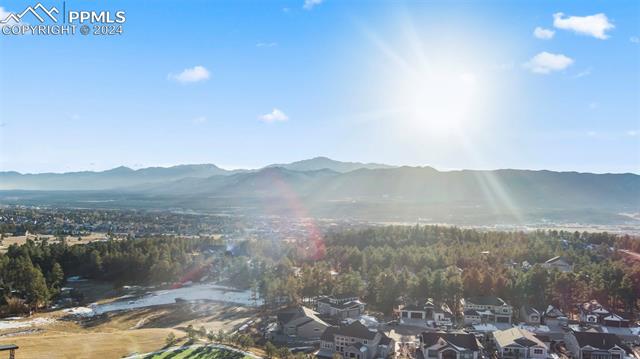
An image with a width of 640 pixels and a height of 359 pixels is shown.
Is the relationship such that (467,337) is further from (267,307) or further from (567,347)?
(267,307)

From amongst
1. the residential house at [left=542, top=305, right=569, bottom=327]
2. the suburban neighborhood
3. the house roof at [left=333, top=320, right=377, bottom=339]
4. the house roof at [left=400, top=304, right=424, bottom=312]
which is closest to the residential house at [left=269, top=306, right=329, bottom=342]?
the suburban neighborhood

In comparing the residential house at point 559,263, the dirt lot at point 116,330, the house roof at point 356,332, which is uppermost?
the residential house at point 559,263

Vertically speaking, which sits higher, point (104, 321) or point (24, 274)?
point (24, 274)

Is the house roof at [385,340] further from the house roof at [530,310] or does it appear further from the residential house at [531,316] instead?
the house roof at [530,310]

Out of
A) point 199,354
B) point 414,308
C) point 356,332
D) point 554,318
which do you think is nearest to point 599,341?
point 554,318

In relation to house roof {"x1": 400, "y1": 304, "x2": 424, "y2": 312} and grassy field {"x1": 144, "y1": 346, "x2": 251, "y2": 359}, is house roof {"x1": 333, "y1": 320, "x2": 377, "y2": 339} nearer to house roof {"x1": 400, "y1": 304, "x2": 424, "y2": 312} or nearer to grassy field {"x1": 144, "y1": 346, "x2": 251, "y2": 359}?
grassy field {"x1": 144, "y1": 346, "x2": 251, "y2": 359}

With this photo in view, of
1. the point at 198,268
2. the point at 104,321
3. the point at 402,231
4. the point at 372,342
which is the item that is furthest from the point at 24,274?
the point at 402,231

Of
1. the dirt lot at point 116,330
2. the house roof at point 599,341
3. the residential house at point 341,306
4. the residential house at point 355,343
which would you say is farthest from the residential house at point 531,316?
the dirt lot at point 116,330
